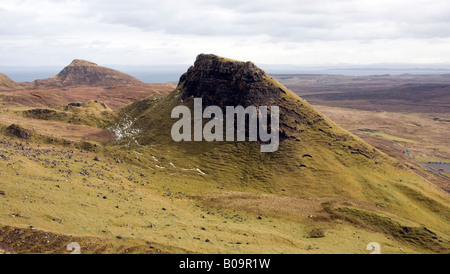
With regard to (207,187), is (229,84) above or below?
above

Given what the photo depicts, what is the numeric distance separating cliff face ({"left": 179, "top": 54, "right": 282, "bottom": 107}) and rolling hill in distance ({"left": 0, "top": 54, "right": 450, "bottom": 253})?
429mm

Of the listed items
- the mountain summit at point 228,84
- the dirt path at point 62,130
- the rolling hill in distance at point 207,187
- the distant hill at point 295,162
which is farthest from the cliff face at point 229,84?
the dirt path at point 62,130

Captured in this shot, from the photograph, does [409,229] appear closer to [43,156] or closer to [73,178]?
[73,178]

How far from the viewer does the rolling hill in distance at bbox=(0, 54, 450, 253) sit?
4053 centimetres

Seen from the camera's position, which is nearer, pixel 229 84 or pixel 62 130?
pixel 62 130

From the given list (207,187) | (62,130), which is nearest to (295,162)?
(207,187)

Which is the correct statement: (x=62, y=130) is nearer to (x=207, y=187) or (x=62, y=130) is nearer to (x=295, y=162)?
(x=207, y=187)

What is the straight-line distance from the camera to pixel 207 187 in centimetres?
7050

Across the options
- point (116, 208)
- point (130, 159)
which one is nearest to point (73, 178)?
point (116, 208)

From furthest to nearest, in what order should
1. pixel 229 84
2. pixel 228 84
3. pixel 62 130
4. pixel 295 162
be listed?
1. pixel 228 84
2. pixel 229 84
3. pixel 62 130
4. pixel 295 162

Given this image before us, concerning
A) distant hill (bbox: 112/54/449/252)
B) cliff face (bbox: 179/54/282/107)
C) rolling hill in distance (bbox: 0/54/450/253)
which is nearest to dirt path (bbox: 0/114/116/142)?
rolling hill in distance (bbox: 0/54/450/253)

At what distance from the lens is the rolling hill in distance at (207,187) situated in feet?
133

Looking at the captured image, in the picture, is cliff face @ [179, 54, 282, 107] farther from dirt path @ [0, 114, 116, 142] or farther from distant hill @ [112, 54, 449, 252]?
dirt path @ [0, 114, 116, 142]

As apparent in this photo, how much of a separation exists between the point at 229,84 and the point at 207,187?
3937cm
